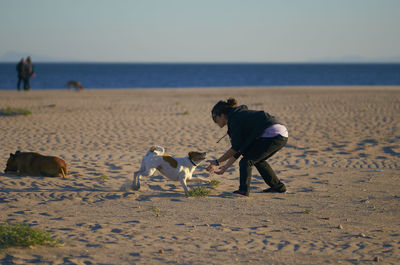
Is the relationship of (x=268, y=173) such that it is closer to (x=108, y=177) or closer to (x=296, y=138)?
(x=108, y=177)

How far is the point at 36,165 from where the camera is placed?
287 inches

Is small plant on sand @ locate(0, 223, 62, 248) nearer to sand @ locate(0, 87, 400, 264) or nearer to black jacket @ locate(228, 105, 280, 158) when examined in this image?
sand @ locate(0, 87, 400, 264)

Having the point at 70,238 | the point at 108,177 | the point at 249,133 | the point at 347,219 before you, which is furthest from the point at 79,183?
the point at 347,219

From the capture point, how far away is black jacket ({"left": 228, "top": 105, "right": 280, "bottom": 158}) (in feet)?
19.0

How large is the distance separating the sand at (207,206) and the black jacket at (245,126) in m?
Result: 0.88

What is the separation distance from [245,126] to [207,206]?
1.22 m

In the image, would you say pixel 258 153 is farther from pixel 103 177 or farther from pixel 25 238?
pixel 25 238

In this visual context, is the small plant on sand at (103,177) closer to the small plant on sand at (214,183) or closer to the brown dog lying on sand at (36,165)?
the brown dog lying on sand at (36,165)

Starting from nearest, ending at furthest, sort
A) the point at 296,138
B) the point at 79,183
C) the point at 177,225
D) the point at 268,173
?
the point at 177,225 → the point at 268,173 → the point at 79,183 → the point at 296,138

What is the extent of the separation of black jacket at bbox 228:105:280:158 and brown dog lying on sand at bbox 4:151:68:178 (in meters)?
3.20

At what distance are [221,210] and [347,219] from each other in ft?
5.22

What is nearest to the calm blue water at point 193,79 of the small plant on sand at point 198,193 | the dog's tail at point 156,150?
the dog's tail at point 156,150

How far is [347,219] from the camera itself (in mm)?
5309

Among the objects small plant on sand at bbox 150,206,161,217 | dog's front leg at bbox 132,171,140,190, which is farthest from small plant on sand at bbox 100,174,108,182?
small plant on sand at bbox 150,206,161,217
